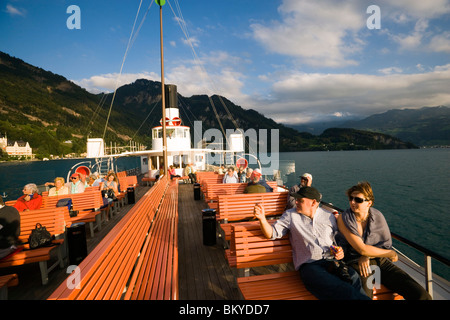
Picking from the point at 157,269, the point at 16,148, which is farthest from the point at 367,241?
the point at 16,148

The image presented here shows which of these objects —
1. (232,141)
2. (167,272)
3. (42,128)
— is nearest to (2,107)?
(42,128)

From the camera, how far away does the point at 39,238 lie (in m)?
3.89

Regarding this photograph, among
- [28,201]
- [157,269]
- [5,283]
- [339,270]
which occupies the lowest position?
[5,283]

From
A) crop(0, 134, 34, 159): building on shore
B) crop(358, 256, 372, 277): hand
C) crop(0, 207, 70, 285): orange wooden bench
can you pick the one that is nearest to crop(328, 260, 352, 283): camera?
crop(358, 256, 372, 277): hand

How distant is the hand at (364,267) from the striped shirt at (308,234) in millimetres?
339

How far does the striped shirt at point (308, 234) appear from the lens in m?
2.62

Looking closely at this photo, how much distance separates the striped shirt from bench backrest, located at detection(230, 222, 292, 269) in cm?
13

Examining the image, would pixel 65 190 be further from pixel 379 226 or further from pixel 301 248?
pixel 379 226

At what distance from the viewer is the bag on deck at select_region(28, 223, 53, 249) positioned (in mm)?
3840

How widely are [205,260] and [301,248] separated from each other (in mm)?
2271

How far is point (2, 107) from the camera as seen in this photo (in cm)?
16425

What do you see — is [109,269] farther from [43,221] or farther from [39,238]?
[43,221]

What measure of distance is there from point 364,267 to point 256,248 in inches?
49.6

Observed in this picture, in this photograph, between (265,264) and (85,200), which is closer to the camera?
(265,264)
